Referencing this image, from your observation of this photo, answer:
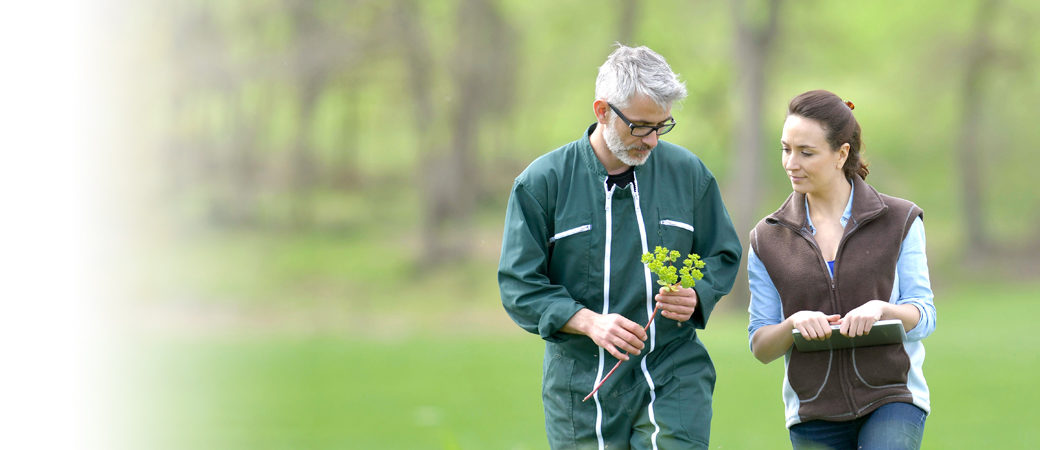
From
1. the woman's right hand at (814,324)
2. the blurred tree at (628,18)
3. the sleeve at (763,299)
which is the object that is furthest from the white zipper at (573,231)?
the blurred tree at (628,18)

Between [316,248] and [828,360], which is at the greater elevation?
[828,360]

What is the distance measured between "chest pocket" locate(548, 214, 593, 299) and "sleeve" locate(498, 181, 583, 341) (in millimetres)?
55

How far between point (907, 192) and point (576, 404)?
35.5 meters

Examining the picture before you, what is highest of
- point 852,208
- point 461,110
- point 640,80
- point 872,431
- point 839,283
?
point 640,80

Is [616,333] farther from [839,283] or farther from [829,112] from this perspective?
[829,112]

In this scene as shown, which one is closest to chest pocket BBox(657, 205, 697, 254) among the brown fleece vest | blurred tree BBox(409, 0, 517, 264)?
the brown fleece vest

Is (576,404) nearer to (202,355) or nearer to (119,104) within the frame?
(202,355)

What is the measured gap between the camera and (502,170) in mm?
45312

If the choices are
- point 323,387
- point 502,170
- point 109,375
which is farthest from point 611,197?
point 502,170

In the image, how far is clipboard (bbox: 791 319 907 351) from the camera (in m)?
4.02

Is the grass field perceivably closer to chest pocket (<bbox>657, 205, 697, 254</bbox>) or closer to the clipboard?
chest pocket (<bbox>657, 205, 697, 254</bbox>)

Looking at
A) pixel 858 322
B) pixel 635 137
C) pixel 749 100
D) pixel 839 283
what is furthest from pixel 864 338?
pixel 749 100

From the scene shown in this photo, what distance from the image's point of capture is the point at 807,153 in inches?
168

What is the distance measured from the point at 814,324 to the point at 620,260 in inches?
30.7
